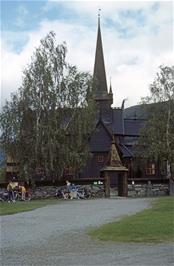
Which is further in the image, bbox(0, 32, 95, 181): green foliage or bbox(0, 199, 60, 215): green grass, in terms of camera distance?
bbox(0, 32, 95, 181): green foliage

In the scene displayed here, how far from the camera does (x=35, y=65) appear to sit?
46531 millimetres

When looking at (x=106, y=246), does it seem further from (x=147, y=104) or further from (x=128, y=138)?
(x=128, y=138)

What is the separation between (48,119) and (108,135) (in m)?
24.6

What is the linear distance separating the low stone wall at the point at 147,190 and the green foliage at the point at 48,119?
6.23 metres

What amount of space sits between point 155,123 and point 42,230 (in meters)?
37.2

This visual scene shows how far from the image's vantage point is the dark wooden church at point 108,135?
67062mm

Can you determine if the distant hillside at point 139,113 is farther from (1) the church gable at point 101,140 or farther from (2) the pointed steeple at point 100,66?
(2) the pointed steeple at point 100,66

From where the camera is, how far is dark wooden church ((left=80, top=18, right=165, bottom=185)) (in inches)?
2640

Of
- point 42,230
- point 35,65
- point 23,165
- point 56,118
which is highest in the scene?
point 35,65

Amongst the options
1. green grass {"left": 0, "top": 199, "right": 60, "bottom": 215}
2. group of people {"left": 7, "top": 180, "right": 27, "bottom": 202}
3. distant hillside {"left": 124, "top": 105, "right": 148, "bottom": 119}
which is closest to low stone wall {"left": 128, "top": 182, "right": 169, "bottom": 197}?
distant hillside {"left": 124, "top": 105, "right": 148, "bottom": 119}

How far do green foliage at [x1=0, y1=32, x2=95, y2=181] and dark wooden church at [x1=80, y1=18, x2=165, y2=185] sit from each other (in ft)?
56.3

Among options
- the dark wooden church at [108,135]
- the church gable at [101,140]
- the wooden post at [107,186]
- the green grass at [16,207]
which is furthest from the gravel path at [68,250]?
the church gable at [101,140]

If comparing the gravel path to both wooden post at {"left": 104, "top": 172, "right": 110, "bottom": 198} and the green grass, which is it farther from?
wooden post at {"left": 104, "top": 172, "right": 110, "bottom": 198}

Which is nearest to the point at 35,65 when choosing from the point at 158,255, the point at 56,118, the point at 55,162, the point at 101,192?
the point at 56,118
